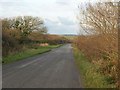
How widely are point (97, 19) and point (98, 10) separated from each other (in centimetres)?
141

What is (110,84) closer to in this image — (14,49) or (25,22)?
(14,49)

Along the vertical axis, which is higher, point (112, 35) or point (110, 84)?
point (112, 35)

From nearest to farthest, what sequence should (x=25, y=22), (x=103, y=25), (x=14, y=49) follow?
(x=103, y=25), (x=14, y=49), (x=25, y=22)

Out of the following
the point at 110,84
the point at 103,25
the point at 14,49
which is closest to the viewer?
the point at 110,84

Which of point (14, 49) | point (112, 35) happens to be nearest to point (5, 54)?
point (14, 49)

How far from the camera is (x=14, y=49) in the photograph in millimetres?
40969

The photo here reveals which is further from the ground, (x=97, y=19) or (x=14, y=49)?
(x=97, y=19)

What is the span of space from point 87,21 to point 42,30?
74.9m

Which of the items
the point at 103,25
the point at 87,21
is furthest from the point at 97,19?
the point at 87,21

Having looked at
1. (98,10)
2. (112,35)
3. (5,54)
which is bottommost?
(5,54)

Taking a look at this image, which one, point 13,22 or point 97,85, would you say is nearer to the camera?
point 97,85

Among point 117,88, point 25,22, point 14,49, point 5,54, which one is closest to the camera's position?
point 117,88

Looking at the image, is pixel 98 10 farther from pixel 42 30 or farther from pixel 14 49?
pixel 42 30

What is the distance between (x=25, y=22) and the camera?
88.4 metres
